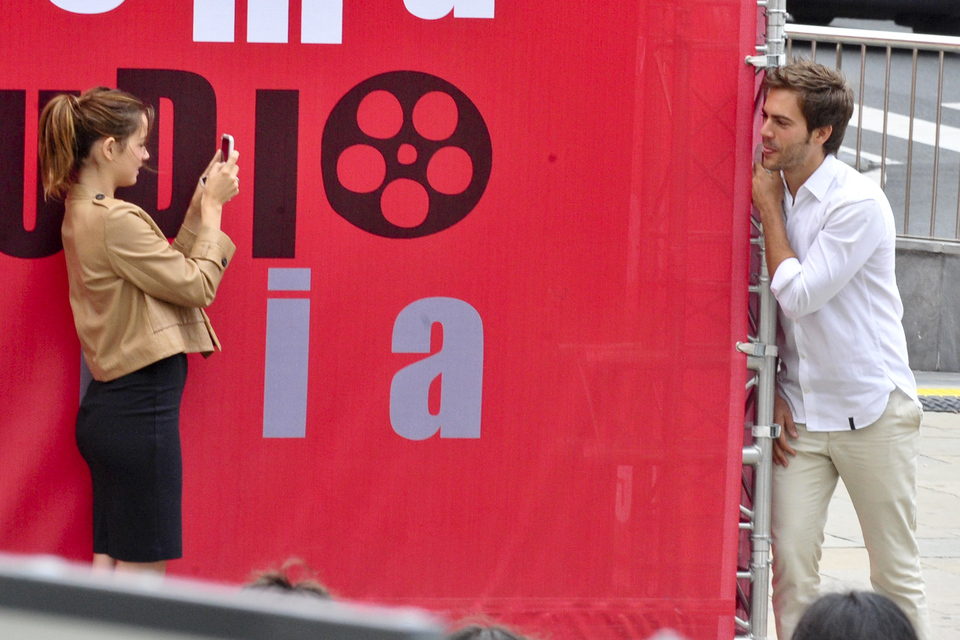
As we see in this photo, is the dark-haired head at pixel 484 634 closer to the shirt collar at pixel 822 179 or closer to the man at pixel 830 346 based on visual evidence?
the man at pixel 830 346

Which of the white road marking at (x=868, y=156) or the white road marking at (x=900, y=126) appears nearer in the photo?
the white road marking at (x=868, y=156)

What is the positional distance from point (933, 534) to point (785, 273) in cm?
328

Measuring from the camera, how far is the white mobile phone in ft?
11.6

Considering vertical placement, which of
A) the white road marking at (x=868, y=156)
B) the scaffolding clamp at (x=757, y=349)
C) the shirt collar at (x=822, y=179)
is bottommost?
the scaffolding clamp at (x=757, y=349)

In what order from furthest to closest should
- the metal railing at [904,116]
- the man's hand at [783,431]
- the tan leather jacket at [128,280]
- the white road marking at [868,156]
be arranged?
1. the white road marking at [868,156]
2. the metal railing at [904,116]
3. the man's hand at [783,431]
4. the tan leather jacket at [128,280]

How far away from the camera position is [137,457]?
11.4 feet

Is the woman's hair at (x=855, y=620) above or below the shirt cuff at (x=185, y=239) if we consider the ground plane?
below

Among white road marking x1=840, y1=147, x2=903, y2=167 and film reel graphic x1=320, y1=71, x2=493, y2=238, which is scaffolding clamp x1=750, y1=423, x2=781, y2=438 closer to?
film reel graphic x1=320, y1=71, x2=493, y2=238

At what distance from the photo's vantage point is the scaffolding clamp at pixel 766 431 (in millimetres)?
3756

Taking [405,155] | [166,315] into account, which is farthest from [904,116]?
[166,315]

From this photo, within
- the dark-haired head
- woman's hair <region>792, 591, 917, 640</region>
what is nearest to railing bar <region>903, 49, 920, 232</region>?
woman's hair <region>792, 591, 917, 640</region>

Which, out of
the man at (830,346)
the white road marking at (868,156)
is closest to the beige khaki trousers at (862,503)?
the man at (830,346)

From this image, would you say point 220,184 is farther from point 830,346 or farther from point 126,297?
point 830,346

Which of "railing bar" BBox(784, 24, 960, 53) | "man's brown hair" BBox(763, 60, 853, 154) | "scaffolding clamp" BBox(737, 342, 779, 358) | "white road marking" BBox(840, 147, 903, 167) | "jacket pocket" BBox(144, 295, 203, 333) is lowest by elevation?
"scaffolding clamp" BBox(737, 342, 779, 358)
